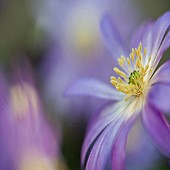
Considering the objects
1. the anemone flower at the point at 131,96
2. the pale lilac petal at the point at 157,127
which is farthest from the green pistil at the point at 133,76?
the pale lilac petal at the point at 157,127

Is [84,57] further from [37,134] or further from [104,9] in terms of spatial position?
[37,134]

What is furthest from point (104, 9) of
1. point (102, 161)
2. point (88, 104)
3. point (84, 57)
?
point (102, 161)

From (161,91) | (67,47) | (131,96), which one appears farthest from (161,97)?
(67,47)

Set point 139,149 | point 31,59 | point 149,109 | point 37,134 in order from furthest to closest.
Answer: point 31,59
point 139,149
point 37,134
point 149,109

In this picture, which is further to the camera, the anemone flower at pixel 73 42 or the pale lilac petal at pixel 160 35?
the anemone flower at pixel 73 42

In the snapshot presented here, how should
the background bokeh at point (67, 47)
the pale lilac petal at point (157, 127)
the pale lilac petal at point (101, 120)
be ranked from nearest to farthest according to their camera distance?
the pale lilac petal at point (157, 127) → the pale lilac petal at point (101, 120) → the background bokeh at point (67, 47)

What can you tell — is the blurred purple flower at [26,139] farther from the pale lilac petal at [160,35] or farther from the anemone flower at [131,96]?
the pale lilac petal at [160,35]

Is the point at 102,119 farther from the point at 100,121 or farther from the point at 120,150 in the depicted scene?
the point at 120,150
